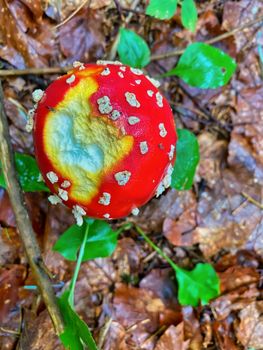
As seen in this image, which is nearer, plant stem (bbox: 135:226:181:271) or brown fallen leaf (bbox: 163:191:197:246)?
plant stem (bbox: 135:226:181:271)

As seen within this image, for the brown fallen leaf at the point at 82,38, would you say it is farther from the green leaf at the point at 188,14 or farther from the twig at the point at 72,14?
the green leaf at the point at 188,14

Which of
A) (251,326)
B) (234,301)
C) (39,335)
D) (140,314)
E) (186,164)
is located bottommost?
(251,326)

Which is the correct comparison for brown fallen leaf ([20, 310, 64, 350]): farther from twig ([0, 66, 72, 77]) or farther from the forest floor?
twig ([0, 66, 72, 77])

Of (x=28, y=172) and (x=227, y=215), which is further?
(x=227, y=215)

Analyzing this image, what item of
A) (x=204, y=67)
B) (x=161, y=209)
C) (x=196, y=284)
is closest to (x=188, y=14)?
(x=204, y=67)

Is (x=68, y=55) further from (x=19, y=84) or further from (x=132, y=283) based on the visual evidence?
(x=132, y=283)

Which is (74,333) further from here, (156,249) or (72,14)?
(72,14)

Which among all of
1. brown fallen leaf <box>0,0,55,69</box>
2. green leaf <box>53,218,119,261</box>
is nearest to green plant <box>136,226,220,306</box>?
green leaf <box>53,218,119,261</box>

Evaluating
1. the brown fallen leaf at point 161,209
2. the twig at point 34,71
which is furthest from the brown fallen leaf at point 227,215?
the twig at point 34,71
